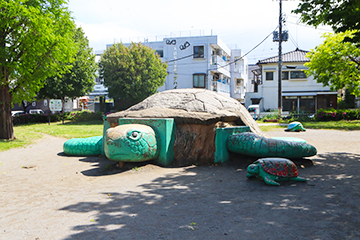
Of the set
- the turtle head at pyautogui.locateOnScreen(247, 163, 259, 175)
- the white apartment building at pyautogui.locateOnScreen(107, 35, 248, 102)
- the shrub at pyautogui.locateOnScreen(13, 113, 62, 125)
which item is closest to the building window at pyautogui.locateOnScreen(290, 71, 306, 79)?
the white apartment building at pyautogui.locateOnScreen(107, 35, 248, 102)

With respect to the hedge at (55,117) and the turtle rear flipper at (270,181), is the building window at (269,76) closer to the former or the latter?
the hedge at (55,117)

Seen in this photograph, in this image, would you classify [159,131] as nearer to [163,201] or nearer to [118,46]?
[163,201]

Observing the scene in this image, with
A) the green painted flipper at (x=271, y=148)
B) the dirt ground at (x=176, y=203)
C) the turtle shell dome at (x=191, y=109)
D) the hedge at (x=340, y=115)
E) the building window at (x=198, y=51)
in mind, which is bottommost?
the dirt ground at (x=176, y=203)

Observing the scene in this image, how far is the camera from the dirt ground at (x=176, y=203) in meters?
3.43

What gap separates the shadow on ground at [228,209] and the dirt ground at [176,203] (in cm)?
1

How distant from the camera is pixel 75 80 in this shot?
24.5 metres

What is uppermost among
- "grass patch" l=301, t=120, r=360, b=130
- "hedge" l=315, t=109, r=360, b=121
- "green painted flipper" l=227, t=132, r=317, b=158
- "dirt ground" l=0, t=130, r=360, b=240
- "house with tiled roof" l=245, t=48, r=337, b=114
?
"house with tiled roof" l=245, t=48, r=337, b=114

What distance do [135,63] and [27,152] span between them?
17154 millimetres

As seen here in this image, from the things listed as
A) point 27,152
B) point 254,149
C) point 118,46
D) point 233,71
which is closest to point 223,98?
point 254,149

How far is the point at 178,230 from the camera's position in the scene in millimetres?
3459

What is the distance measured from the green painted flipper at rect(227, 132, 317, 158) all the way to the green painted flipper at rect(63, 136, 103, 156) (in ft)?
15.0

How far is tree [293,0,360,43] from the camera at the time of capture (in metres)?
6.71

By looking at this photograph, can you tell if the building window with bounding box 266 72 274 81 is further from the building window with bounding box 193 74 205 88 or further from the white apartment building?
the building window with bounding box 193 74 205 88

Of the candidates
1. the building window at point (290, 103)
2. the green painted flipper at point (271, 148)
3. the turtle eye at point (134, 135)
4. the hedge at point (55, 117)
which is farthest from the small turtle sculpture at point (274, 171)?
the building window at point (290, 103)
